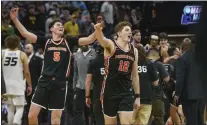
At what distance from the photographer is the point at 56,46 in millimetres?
8688

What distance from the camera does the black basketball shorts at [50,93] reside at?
862 cm

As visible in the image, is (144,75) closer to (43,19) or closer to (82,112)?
(82,112)

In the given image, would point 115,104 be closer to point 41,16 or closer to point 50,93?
point 50,93

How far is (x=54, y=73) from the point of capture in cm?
861

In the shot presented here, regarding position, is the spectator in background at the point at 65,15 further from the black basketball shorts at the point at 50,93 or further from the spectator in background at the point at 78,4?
the black basketball shorts at the point at 50,93

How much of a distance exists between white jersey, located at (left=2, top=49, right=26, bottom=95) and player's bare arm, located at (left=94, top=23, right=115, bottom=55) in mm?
3164

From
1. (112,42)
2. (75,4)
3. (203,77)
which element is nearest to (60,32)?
(112,42)

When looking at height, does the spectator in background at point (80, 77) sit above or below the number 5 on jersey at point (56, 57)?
below

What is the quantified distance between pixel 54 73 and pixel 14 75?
244 centimetres

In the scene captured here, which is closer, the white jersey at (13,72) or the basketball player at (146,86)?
Answer: the basketball player at (146,86)

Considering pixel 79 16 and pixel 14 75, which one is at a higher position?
pixel 79 16

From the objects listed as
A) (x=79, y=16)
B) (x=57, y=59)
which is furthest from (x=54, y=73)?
(x=79, y=16)

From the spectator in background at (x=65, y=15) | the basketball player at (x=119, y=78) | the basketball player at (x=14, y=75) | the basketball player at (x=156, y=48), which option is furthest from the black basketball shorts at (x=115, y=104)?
the spectator in background at (x=65, y=15)

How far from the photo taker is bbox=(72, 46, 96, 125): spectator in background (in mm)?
10945
